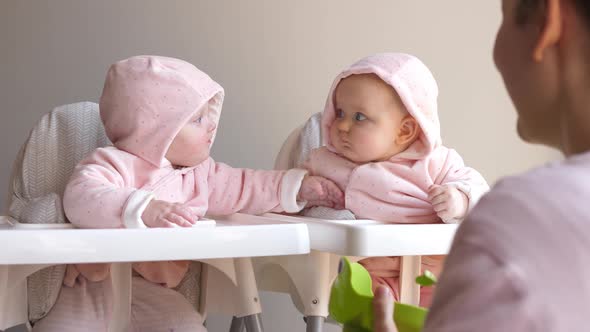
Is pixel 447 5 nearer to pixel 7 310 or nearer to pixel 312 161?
pixel 312 161

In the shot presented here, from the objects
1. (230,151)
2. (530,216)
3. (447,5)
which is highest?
(530,216)

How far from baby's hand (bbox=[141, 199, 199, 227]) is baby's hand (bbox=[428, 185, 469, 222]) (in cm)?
42

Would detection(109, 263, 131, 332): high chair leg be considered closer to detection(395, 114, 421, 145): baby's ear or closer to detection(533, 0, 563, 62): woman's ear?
detection(395, 114, 421, 145): baby's ear

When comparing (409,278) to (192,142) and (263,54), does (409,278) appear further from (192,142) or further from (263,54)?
(263,54)

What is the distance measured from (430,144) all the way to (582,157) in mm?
1093

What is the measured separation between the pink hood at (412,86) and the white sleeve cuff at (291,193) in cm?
19

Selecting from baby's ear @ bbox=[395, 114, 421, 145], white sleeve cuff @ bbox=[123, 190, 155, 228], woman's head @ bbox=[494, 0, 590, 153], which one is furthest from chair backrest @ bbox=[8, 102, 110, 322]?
woman's head @ bbox=[494, 0, 590, 153]

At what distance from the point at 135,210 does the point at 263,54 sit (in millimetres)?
944

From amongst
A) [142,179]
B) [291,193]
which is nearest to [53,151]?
[142,179]

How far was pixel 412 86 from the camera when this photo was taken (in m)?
1.56

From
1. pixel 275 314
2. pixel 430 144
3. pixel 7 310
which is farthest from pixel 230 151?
pixel 7 310

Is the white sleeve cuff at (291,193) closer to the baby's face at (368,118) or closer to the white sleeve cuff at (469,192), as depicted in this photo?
the baby's face at (368,118)

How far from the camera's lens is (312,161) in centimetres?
165

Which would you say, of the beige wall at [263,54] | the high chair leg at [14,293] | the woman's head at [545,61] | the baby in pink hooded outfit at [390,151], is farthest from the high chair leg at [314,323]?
the woman's head at [545,61]
